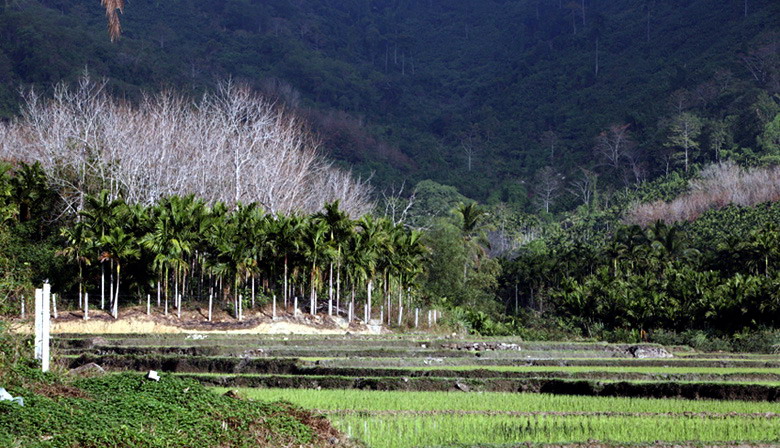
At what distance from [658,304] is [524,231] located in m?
48.6

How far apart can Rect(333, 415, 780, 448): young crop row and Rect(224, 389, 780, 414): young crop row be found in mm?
1440

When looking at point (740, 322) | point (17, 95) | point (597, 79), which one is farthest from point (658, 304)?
point (597, 79)

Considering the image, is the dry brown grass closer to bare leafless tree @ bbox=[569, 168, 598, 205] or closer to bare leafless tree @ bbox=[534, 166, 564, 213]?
bare leafless tree @ bbox=[569, 168, 598, 205]

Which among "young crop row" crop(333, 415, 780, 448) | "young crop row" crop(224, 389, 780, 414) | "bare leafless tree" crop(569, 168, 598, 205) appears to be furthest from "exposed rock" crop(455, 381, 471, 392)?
"bare leafless tree" crop(569, 168, 598, 205)

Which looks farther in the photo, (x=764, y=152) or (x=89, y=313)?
(x=764, y=152)

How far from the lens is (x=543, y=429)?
51.9 ft

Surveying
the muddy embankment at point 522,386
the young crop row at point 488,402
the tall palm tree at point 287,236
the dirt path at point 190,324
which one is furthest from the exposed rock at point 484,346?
the young crop row at point 488,402

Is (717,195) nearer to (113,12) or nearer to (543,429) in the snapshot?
(543,429)

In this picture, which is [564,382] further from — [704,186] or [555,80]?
[555,80]

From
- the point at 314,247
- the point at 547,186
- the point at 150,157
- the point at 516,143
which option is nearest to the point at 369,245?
the point at 314,247

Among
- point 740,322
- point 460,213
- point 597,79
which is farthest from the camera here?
point 597,79

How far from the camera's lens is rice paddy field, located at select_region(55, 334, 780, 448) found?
15320 millimetres

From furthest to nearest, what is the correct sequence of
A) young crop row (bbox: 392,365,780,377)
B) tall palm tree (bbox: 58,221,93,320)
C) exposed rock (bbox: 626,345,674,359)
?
tall palm tree (bbox: 58,221,93,320) → exposed rock (bbox: 626,345,674,359) → young crop row (bbox: 392,365,780,377)

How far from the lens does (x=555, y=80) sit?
157 metres
